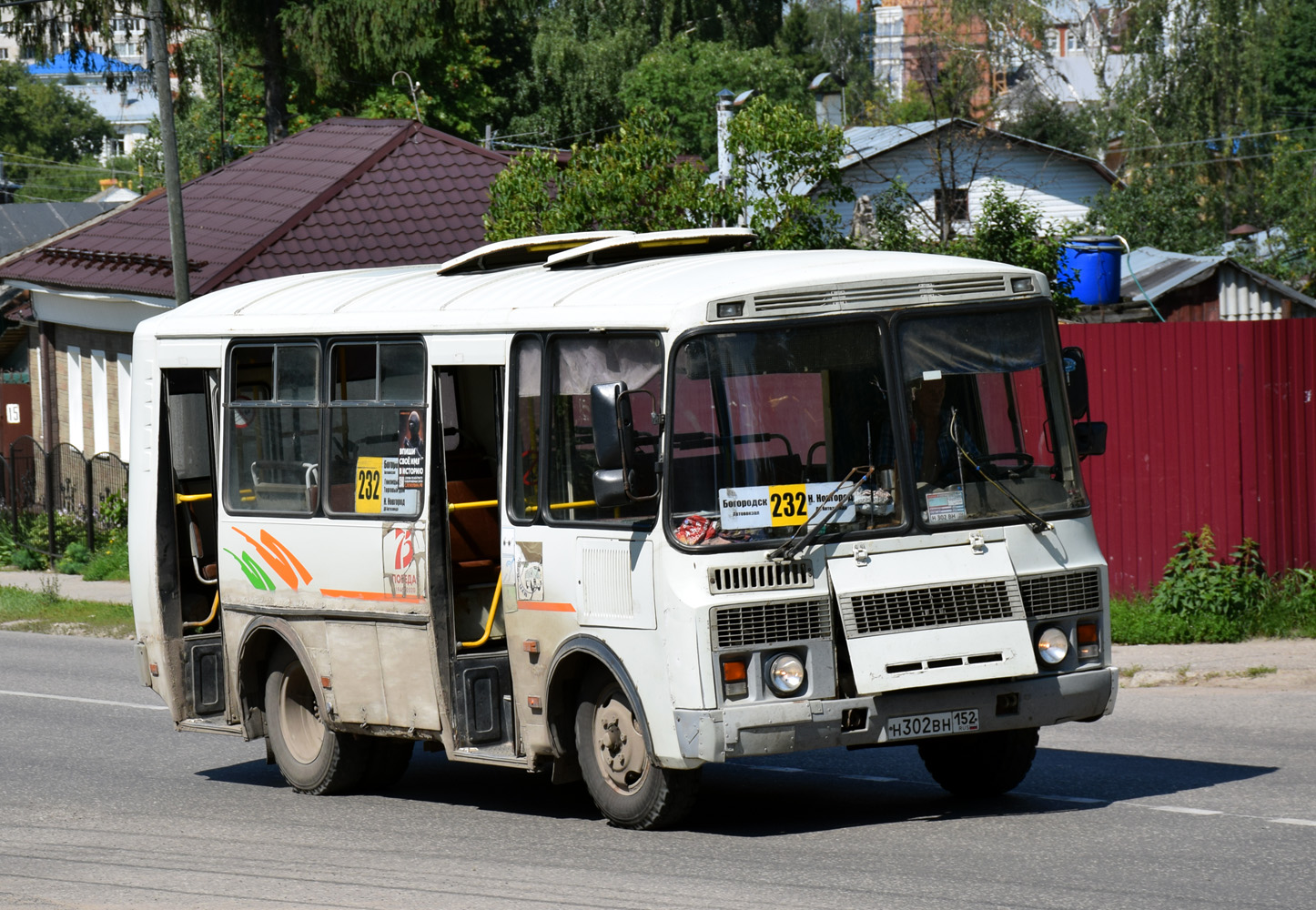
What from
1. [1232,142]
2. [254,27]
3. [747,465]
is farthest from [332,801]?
[1232,142]

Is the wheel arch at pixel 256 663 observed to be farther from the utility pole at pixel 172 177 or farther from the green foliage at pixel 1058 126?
the green foliage at pixel 1058 126

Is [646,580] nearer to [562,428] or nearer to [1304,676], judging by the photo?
[562,428]

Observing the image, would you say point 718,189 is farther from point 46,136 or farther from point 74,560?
point 46,136

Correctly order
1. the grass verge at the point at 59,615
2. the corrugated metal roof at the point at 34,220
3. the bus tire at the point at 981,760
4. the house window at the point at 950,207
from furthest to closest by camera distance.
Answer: the corrugated metal roof at the point at 34,220, the grass verge at the point at 59,615, the house window at the point at 950,207, the bus tire at the point at 981,760

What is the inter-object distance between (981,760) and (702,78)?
58932mm

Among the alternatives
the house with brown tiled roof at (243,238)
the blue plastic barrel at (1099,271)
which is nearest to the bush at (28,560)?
the house with brown tiled roof at (243,238)

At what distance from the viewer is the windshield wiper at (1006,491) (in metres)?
8.41

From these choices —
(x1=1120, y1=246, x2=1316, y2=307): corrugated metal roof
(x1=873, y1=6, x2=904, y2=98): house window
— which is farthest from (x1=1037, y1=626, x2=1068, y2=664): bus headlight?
(x1=873, y1=6, x2=904, y2=98): house window

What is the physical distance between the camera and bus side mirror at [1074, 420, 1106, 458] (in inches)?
351

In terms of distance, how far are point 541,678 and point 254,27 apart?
1100 inches

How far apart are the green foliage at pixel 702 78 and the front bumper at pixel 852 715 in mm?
56293

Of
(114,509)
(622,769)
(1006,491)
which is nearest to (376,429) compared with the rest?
(622,769)

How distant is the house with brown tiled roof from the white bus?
15.7 metres

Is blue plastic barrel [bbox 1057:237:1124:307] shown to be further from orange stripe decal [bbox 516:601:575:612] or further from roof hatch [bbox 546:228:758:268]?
orange stripe decal [bbox 516:601:575:612]
